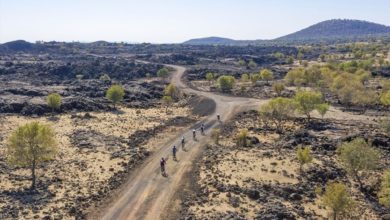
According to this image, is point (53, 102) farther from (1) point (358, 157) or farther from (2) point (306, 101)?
(1) point (358, 157)

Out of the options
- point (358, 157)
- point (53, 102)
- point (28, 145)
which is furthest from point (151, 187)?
point (53, 102)

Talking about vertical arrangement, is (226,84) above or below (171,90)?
above

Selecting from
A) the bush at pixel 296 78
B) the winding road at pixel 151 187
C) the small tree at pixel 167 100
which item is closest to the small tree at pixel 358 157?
the winding road at pixel 151 187

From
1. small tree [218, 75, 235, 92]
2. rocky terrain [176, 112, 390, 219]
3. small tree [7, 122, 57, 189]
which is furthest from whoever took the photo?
small tree [218, 75, 235, 92]

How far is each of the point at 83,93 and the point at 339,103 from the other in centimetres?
6829

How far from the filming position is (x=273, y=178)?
5294 centimetres

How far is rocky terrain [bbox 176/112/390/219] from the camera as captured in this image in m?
43.7

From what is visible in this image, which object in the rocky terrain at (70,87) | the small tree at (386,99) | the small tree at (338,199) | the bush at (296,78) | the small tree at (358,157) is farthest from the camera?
the bush at (296,78)

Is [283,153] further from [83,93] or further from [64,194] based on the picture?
[83,93]

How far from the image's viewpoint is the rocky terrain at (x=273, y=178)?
43.7m

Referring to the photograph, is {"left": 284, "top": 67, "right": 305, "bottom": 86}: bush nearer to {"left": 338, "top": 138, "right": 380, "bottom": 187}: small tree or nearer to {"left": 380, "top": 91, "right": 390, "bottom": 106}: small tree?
{"left": 380, "top": 91, "right": 390, "bottom": 106}: small tree

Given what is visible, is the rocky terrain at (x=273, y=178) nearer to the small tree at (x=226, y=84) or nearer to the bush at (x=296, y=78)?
the small tree at (x=226, y=84)

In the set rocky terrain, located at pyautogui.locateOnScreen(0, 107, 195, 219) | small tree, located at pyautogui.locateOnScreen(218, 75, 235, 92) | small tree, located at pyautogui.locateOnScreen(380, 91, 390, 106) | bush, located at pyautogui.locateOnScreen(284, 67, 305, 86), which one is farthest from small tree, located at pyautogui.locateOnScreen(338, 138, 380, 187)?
bush, located at pyautogui.locateOnScreen(284, 67, 305, 86)

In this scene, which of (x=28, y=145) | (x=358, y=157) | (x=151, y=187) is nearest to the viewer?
(x=28, y=145)
